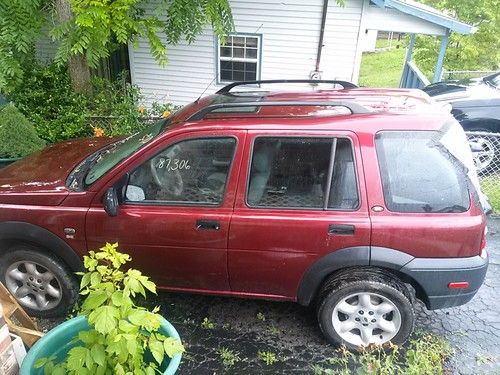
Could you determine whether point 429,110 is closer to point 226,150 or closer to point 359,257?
point 359,257

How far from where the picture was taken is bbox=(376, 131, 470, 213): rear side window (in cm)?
279

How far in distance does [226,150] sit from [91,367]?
1.62 metres

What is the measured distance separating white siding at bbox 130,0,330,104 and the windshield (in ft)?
19.4

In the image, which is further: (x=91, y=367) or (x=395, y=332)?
(x=395, y=332)

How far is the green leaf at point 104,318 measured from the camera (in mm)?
1941

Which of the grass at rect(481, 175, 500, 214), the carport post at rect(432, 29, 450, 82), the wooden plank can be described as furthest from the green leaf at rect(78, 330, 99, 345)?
the carport post at rect(432, 29, 450, 82)

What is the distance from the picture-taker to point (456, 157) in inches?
111

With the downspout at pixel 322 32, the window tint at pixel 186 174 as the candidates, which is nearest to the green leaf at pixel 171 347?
the window tint at pixel 186 174

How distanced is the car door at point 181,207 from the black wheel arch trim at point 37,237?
23 cm

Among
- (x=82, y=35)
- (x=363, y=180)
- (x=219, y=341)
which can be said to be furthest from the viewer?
(x=82, y=35)

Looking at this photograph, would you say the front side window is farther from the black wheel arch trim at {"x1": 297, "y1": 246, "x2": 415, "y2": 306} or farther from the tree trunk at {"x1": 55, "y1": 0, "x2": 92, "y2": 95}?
the tree trunk at {"x1": 55, "y1": 0, "x2": 92, "y2": 95}

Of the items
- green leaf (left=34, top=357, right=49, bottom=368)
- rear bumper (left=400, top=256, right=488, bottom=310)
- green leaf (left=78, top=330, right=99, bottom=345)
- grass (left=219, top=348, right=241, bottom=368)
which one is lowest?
grass (left=219, top=348, right=241, bottom=368)

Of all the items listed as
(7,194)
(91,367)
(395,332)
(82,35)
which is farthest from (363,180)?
(82,35)

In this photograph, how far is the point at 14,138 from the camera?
19.0 ft
